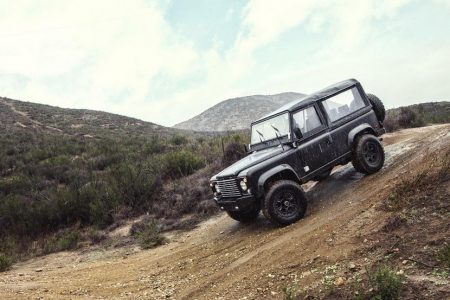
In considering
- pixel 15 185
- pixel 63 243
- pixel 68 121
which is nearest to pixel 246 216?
pixel 63 243

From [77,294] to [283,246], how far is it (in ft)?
10.3

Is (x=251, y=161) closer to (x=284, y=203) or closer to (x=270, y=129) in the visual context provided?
(x=284, y=203)

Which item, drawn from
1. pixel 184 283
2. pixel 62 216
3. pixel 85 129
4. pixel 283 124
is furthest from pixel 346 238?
pixel 85 129

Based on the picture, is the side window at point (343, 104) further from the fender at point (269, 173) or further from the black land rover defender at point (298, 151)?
the fender at point (269, 173)

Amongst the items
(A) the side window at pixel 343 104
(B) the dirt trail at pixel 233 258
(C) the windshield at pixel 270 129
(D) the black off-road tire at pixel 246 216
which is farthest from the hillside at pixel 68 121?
(A) the side window at pixel 343 104

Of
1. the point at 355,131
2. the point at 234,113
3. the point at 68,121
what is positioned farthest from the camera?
the point at 234,113

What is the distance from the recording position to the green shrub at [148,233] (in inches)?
380

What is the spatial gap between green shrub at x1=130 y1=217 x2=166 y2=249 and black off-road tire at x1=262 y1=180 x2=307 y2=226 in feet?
10.2

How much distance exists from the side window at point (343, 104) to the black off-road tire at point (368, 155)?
25.8 inches

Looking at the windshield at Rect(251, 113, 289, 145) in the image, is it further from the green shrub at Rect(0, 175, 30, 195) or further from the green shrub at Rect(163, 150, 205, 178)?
the green shrub at Rect(0, 175, 30, 195)

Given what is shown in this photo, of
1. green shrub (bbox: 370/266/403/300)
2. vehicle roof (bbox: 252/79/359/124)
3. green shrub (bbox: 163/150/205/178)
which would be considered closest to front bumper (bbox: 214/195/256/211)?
vehicle roof (bbox: 252/79/359/124)

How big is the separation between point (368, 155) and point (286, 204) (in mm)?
2411

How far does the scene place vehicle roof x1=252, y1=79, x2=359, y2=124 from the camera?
28.6ft

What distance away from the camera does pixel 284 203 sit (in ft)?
25.5
